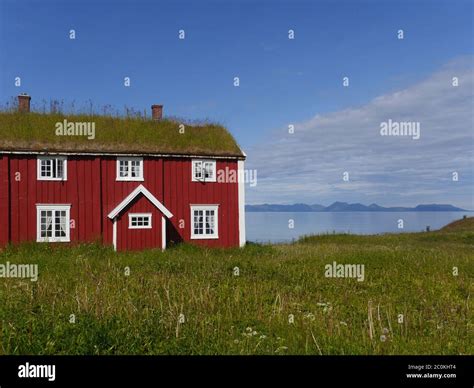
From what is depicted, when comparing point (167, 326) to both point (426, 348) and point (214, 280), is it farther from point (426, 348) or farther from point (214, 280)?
point (214, 280)

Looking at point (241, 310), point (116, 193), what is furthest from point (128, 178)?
point (241, 310)

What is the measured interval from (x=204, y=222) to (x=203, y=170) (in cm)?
289

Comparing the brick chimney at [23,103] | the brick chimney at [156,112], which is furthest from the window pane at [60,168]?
the brick chimney at [156,112]

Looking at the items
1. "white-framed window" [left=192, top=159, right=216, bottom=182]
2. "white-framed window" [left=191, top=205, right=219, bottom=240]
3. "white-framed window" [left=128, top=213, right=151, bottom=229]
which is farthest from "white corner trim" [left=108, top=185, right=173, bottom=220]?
"white-framed window" [left=192, top=159, right=216, bottom=182]

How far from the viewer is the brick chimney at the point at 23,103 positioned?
75.8ft

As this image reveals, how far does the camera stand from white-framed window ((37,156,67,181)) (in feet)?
68.3

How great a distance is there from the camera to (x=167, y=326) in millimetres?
6227

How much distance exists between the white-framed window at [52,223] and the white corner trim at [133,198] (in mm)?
2269

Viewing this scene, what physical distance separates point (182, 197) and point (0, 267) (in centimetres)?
1019

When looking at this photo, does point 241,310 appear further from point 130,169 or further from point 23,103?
point 23,103

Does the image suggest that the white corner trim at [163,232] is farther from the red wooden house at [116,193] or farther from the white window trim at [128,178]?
the white window trim at [128,178]

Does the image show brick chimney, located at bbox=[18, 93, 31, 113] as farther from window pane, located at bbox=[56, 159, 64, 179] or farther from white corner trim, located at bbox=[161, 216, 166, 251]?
white corner trim, located at bbox=[161, 216, 166, 251]

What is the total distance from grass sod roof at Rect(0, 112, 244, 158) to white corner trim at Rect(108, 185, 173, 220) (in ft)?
7.92
